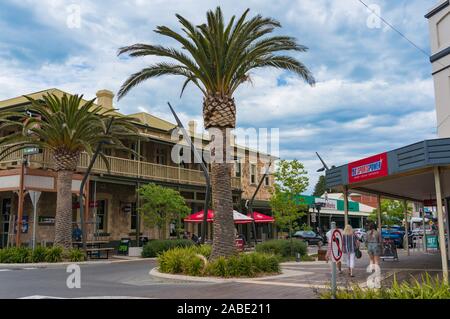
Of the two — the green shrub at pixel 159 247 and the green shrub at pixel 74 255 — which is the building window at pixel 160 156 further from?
the green shrub at pixel 74 255

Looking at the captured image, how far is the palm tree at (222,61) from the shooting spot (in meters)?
15.7

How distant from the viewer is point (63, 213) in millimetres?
22375

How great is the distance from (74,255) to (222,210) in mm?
9810

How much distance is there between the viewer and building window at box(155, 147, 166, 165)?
35.1m

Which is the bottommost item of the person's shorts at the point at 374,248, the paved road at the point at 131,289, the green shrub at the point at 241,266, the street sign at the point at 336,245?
the paved road at the point at 131,289

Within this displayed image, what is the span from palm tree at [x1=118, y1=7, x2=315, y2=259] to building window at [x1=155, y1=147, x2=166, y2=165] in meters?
18.8

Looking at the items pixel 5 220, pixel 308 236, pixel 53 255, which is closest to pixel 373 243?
pixel 53 255

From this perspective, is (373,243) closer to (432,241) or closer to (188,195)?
(432,241)

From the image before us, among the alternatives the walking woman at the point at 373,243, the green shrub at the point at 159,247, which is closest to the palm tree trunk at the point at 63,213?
the green shrub at the point at 159,247

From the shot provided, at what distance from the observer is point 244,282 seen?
524 inches

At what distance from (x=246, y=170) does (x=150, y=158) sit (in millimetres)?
12223
